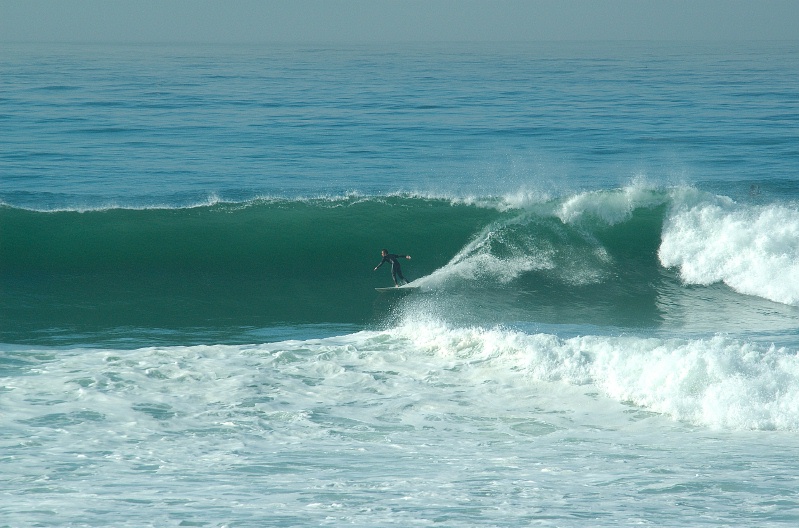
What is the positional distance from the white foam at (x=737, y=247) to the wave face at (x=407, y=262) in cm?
3

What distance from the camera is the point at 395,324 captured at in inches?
506

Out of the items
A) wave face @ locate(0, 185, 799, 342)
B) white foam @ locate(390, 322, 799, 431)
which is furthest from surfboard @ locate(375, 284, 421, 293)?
white foam @ locate(390, 322, 799, 431)

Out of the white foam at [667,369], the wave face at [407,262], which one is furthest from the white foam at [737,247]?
the white foam at [667,369]

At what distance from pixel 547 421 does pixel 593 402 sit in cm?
80

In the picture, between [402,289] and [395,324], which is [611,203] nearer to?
[402,289]

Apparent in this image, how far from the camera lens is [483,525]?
20.9 feet

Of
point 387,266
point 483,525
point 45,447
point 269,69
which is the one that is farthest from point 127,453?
point 269,69

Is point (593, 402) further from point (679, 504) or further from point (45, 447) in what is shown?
point (45, 447)

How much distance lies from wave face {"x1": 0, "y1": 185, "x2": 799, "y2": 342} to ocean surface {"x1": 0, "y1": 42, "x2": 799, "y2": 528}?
0.22ft

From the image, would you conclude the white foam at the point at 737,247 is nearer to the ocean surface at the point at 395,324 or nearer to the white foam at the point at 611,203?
the ocean surface at the point at 395,324

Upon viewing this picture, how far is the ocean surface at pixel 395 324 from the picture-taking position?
7211mm

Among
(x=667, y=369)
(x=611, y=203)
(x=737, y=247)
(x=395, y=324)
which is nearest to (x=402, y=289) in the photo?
(x=395, y=324)

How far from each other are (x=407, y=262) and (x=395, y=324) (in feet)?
13.4

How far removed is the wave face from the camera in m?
13.7
